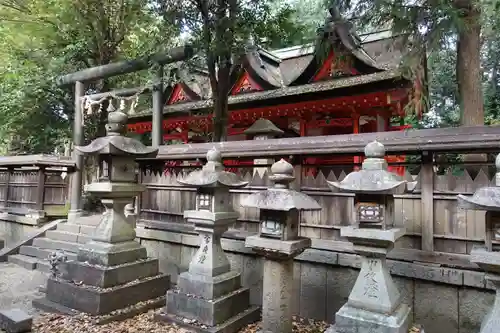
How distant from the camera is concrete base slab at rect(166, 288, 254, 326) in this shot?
4.59m

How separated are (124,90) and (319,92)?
5331mm

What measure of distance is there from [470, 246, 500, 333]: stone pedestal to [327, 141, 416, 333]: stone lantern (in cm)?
71

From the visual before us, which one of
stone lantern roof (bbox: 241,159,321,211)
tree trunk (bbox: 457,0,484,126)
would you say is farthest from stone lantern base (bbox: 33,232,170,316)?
tree trunk (bbox: 457,0,484,126)

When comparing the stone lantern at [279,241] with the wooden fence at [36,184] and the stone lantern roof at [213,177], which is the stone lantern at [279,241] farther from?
the wooden fence at [36,184]

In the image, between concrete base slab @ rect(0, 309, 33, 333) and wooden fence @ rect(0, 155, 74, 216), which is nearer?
concrete base slab @ rect(0, 309, 33, 333)

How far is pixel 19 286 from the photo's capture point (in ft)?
22.5

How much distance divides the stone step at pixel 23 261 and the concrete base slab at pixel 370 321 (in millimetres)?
7335

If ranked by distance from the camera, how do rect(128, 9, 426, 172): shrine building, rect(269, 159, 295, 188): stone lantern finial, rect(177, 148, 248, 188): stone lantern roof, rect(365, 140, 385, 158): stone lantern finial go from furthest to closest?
rect(128, 9, 426, 172): shrine building → rect(177, 148, 248, 188): stone lantern roof → rect(269, 159, 295, 188): stone lantern finial → rect(365, 140, 385, 158): stone lantern finial

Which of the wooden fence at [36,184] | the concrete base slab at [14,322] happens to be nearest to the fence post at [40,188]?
the wooden fence at [36,184]

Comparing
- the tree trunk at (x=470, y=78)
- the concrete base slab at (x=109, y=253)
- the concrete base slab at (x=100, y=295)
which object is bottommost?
the concrete base slab at (x=100, y=295)

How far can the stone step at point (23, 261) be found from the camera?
809 cm

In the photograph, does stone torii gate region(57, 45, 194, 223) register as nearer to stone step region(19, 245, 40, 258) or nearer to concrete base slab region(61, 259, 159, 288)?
stone step region(19, 245, 40, 258)

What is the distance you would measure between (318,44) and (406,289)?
200 inches

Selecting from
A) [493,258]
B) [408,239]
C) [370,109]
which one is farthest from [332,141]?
[370,109]
